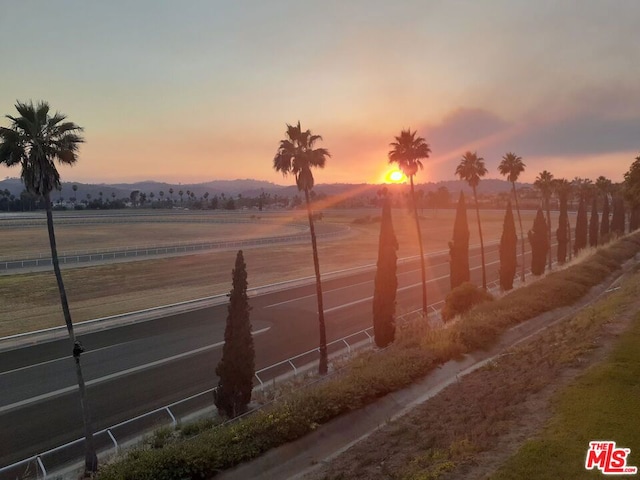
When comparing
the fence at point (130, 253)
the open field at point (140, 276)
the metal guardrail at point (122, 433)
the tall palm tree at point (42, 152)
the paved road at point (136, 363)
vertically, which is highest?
the tall palm tree at point (42, 152)

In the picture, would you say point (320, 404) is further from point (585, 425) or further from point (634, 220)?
point (634, 220)

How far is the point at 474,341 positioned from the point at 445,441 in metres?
10.4

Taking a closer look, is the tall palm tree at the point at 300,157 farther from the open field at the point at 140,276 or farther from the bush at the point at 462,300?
the open field at the point at 140,276

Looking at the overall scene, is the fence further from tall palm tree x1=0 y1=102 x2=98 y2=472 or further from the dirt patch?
the dirt patch

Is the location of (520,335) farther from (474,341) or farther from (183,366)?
(183,366)

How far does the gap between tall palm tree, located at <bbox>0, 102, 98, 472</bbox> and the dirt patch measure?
8.97 metres

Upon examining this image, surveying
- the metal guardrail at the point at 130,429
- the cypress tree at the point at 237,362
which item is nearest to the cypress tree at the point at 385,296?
the metal guardrail at the point at 130,429

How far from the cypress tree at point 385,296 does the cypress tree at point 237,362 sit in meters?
10.2

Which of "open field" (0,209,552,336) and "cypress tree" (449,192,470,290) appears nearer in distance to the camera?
"open field" (0,209,552,336)

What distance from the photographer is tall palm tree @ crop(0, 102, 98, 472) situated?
47.7ft

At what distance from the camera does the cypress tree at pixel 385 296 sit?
26.2 metres

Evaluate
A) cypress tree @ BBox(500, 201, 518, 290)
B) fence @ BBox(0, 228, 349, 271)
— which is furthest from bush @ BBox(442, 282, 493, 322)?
fence @ BBox(0, 228, 349, 271)

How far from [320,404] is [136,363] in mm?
13206

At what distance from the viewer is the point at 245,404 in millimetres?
18016
